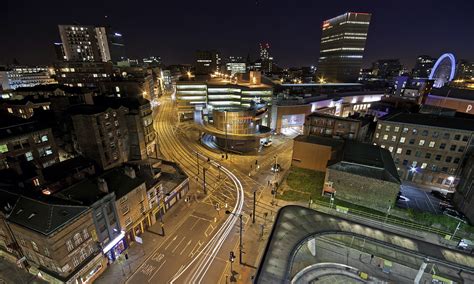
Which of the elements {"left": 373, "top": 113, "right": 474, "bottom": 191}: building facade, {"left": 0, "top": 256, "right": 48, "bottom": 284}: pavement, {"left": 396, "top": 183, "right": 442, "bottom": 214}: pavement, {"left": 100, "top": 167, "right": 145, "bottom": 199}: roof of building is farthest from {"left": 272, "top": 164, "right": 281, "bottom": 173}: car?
{"left": 0, "top": 256, "right": 48, "bottom": 284}: pavement

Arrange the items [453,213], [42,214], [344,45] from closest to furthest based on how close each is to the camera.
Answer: [42,214], [453,213], [344,45]

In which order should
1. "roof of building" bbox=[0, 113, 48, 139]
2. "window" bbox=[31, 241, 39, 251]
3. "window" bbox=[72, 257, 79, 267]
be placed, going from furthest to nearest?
"roof of building" bbox=[0, 113, 48, 139] → "window" bbox=[72, 257, 79, 267] → "window" bbox=[31, 241, 39, 251]

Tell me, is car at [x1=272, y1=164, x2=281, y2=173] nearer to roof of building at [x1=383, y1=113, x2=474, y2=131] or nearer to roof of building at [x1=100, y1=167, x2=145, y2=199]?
roof of building at [x1=383, y1=113, x2=474, y2=131]

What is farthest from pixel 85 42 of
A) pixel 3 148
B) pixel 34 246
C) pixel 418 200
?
pixel 418 200

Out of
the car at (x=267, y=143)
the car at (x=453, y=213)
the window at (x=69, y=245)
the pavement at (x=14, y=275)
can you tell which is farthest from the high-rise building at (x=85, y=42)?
the car at (x=453, y=213)

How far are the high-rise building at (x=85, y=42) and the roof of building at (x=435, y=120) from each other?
211257mm

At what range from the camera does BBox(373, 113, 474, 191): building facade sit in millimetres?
49250

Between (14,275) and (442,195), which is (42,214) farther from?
(442,195)

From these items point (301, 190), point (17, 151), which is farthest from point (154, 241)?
point (17, 151)

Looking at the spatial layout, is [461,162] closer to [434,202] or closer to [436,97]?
[434,202]

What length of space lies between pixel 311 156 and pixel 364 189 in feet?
54.7

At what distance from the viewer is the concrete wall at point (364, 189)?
38.2m

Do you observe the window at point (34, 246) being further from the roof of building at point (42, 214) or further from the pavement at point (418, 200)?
the pavement at point (418, 200)

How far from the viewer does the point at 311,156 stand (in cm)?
5488
